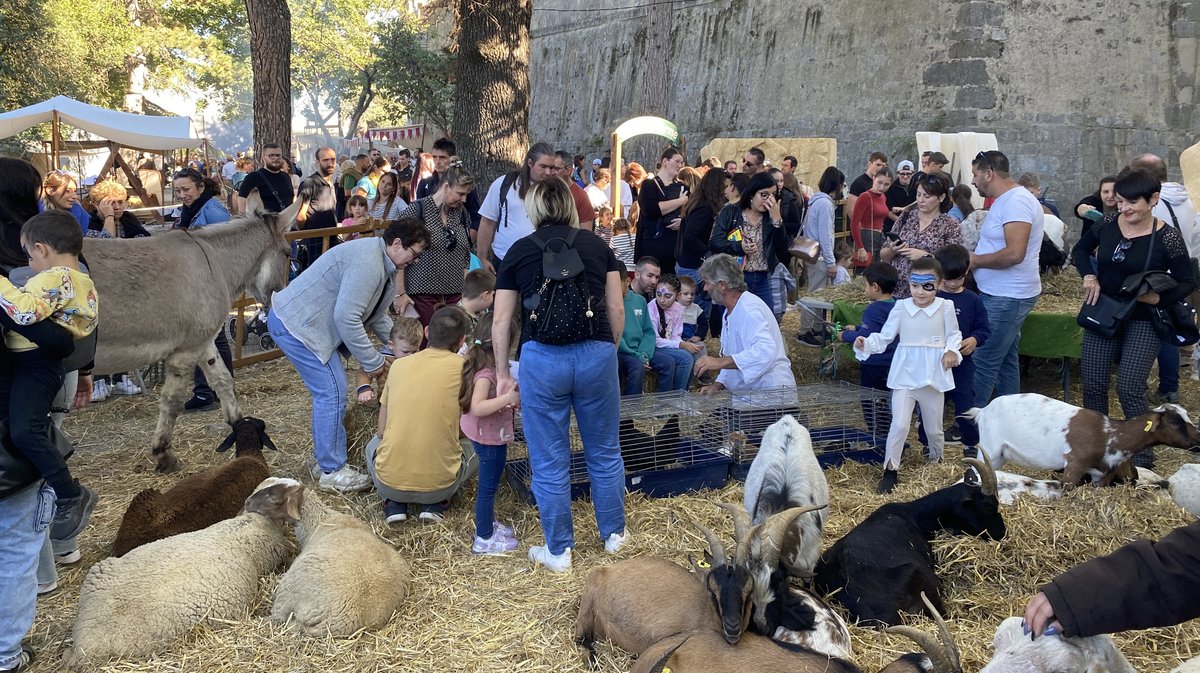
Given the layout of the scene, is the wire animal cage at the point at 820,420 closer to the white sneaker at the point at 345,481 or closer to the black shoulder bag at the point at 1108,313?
the black shoulder bag at the point at 1108,313

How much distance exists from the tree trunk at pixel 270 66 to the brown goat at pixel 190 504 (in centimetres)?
859

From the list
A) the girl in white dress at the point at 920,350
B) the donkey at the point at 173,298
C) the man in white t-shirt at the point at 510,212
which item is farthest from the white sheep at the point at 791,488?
the donkey at the point at 173,298

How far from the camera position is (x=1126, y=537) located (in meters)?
4.86

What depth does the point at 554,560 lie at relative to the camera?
4.87 m

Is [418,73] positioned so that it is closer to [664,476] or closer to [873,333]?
[873,333]

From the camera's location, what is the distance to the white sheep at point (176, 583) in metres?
3.99

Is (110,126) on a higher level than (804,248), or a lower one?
higher

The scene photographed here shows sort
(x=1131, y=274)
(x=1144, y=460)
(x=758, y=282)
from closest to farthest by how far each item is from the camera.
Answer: (x=1131, y=274) → (x=1144, y=460) → (x=758, y=282)

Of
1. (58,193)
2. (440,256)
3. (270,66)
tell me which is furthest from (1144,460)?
(270,66)

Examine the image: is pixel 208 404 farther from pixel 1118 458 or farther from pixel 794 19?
pixel 794 19

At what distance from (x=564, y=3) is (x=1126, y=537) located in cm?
3030

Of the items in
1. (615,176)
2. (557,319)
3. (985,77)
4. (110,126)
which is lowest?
(557,319)

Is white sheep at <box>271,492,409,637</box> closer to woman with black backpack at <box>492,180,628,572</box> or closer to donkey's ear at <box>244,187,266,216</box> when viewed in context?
woman with black backpack at <box>492,180,628,572</box>

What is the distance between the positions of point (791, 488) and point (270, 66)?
11119 millimetres
